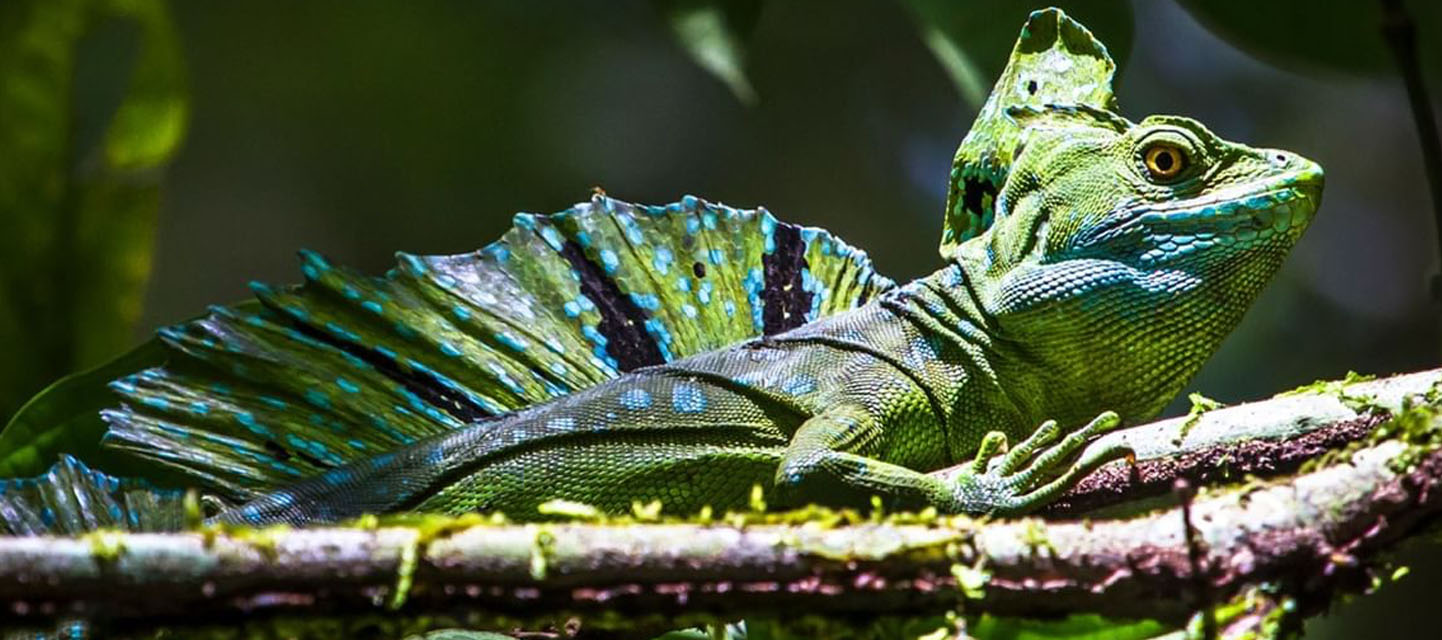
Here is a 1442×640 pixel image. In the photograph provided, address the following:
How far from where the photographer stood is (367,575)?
190 centimetres

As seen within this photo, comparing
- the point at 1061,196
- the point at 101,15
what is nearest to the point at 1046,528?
the point at 1061,196

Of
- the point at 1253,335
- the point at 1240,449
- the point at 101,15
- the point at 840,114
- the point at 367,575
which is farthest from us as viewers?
the point at 840,114

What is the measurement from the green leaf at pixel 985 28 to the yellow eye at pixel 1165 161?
55cm

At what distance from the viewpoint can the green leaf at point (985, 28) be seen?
3.95 m

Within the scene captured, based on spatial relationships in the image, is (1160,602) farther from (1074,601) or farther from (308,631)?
(308,631)

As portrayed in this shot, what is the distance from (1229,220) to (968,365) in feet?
2.10

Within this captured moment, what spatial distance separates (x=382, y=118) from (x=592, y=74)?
1540 millimetres

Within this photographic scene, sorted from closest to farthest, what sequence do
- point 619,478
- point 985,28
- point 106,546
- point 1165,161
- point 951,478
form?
point 106,546 → point 951,478 → point 619,478 → point 1165,161 → point 985,28

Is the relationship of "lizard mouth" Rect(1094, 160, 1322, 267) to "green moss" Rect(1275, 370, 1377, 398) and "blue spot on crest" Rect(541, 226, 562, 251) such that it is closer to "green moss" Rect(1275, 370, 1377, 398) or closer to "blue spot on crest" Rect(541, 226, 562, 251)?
"green moss" Rect(1275, 370, 1377, 398)

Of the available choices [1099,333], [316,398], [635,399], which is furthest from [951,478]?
[316,398]

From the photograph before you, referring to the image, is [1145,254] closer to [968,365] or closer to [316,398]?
[968,365]

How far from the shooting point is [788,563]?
2002mm

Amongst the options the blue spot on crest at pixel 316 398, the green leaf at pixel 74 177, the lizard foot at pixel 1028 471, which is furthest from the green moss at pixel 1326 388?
the green leaf at pixel 74 177

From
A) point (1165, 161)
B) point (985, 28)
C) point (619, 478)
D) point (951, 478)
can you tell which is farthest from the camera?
point (985, 28)
